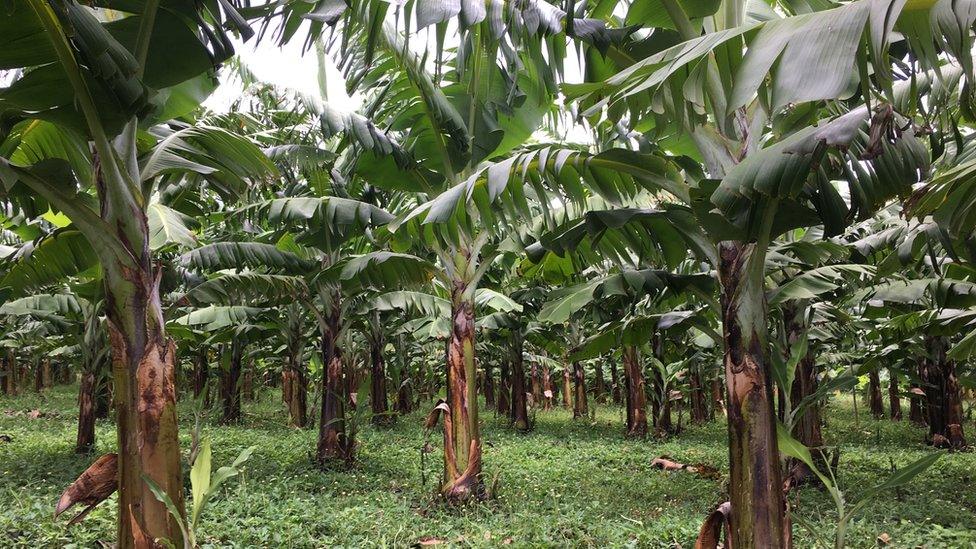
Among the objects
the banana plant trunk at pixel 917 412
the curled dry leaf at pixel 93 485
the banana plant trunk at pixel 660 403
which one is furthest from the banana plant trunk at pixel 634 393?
the curled dry leaf at pixel 93 485

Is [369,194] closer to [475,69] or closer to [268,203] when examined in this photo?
[268,203]

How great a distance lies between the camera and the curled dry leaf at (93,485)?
3363mm

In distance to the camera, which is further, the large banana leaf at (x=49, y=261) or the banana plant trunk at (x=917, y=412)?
the banana plant trunk at (x=917, y=412)

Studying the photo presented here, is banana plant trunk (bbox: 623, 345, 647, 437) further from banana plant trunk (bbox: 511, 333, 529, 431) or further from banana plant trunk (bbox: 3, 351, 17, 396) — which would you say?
banana plant trunk (bbox: 3, 351, 17, 396)

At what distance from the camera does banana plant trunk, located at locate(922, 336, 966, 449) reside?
31.7 ft

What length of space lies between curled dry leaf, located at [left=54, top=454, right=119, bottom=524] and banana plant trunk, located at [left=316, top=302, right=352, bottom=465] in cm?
467

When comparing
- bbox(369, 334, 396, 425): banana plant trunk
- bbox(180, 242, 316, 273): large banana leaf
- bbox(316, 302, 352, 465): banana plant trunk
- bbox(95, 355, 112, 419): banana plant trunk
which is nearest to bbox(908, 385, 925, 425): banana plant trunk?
bbox(369, 334, 396, 425): banana plant trunk

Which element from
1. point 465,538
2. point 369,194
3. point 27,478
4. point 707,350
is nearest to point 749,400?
point 465,538

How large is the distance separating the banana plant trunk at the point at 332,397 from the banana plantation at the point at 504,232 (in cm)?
4

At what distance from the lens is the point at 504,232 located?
6.47 meters

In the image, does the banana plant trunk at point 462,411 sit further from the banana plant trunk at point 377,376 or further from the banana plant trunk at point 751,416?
the banana plant trunk at point 377,376

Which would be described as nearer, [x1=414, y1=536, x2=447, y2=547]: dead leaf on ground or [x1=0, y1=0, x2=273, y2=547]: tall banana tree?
[x1=0, y1=0, x2=273, y2=547]: tall banana tree

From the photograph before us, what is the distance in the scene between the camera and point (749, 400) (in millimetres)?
3201

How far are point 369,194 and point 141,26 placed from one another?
16.8 feet
